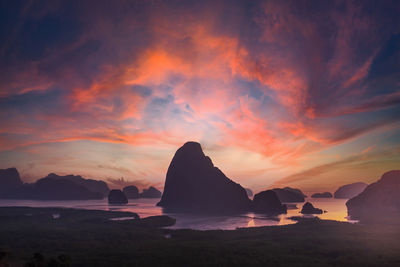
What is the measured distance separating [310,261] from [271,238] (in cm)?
1879

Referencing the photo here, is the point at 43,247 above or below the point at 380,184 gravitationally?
below

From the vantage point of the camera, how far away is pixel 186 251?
4244 cm

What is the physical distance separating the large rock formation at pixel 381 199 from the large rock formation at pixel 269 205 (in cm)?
3559

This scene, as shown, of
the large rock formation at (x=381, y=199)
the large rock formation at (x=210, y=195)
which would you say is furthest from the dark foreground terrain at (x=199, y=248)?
the large rock formation at (x=210, y=195)

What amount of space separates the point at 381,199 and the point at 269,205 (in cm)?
5457

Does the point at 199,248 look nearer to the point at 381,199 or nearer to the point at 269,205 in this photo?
Result: the point at 381,199

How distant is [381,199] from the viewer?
11431cm

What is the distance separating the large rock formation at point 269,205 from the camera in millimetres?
144575

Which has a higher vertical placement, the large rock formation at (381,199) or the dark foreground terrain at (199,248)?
the large rock formation at (381,199)

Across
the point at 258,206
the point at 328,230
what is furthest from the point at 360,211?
the point at 328,230

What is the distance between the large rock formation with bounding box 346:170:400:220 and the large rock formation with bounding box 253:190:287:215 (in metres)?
35.6

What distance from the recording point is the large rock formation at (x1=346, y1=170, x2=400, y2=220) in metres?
110

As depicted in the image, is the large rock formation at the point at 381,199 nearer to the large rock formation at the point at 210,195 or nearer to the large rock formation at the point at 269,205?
the large rock formation at the point at 269,205

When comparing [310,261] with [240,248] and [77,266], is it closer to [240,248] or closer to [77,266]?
[240,248]
